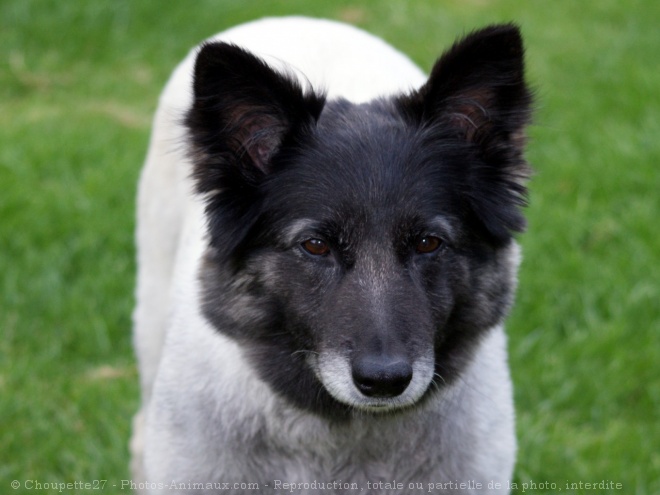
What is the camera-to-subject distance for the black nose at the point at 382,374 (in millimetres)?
3322

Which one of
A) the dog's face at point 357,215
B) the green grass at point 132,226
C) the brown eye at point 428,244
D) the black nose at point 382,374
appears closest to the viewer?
the black nose at point 382,374

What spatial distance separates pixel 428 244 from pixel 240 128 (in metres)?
0.83

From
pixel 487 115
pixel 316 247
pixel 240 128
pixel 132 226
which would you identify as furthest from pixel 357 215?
pixel 132 226

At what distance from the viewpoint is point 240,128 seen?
3824 mm

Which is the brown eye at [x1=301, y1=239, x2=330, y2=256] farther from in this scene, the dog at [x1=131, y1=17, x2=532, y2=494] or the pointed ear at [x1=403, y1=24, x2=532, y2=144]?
the pointed ear at [x1=403, y1=24, x2=532, y2=144]

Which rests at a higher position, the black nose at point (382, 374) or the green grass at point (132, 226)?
the black nose at point (382, 374)

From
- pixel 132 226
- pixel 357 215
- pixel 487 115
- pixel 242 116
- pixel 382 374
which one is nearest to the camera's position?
pixel 382 374

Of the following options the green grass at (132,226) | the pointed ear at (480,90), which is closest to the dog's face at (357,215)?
the pointed ear at (480,90)

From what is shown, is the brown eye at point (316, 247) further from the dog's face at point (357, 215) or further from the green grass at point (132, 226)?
the green grass at point (132, 226)

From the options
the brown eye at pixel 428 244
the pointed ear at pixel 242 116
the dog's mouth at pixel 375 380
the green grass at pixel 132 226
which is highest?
the pointed ear at pixel 242 116

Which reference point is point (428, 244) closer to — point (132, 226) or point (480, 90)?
point (480, 90)

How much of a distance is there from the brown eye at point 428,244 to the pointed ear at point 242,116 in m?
0.63

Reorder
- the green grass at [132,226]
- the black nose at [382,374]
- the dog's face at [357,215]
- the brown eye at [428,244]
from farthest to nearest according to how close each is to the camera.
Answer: the green grass at [132,226]
the brown eye at [428,244]
the dog's face at [357,215]
the black nose at [382,374]

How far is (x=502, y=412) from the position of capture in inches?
162
